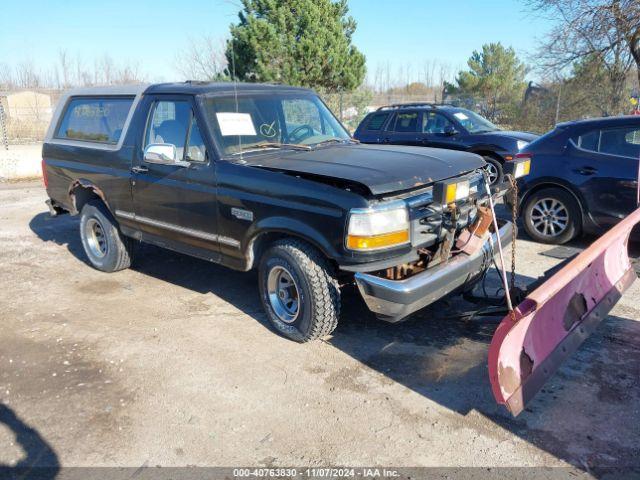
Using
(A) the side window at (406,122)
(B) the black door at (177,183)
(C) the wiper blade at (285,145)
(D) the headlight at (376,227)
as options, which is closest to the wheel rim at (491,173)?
(D) the headlight at (376,227)

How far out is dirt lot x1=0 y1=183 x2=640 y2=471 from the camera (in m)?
2.97

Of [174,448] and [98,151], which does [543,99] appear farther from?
[174,448]

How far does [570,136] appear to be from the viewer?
656 centimetres

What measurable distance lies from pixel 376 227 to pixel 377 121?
8.26 m

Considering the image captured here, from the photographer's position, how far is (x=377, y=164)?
397 cm

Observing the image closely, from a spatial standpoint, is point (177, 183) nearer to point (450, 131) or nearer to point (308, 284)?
point (308, 284)

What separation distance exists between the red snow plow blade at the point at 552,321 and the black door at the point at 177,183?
8.56ft

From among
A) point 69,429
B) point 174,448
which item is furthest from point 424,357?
point 69,429

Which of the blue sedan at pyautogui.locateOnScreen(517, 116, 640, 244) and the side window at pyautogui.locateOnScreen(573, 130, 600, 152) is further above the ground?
the side window at pyautogui.locateOnScreen(573, 130, 600, 152)

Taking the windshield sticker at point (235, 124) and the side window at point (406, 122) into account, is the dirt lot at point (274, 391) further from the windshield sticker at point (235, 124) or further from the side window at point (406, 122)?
the side window at point (406, 122)

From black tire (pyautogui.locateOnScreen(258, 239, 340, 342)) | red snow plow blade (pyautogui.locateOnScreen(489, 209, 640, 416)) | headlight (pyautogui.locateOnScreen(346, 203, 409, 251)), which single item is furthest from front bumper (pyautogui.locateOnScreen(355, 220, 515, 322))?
red snow plow blade (pyautogui.locateOnScreen(489, 209, 640, 416))

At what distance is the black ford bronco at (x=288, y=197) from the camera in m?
3.60

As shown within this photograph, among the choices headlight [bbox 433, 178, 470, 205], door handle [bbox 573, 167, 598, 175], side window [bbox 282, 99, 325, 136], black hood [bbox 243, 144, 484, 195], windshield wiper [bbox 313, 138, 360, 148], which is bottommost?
door handle [bbox 573, 167, 598, 175]

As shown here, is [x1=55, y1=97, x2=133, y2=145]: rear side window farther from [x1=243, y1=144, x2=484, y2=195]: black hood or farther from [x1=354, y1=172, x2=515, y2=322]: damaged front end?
[x1=354, y1=172, x2=515, y2=322]: damaged front end
